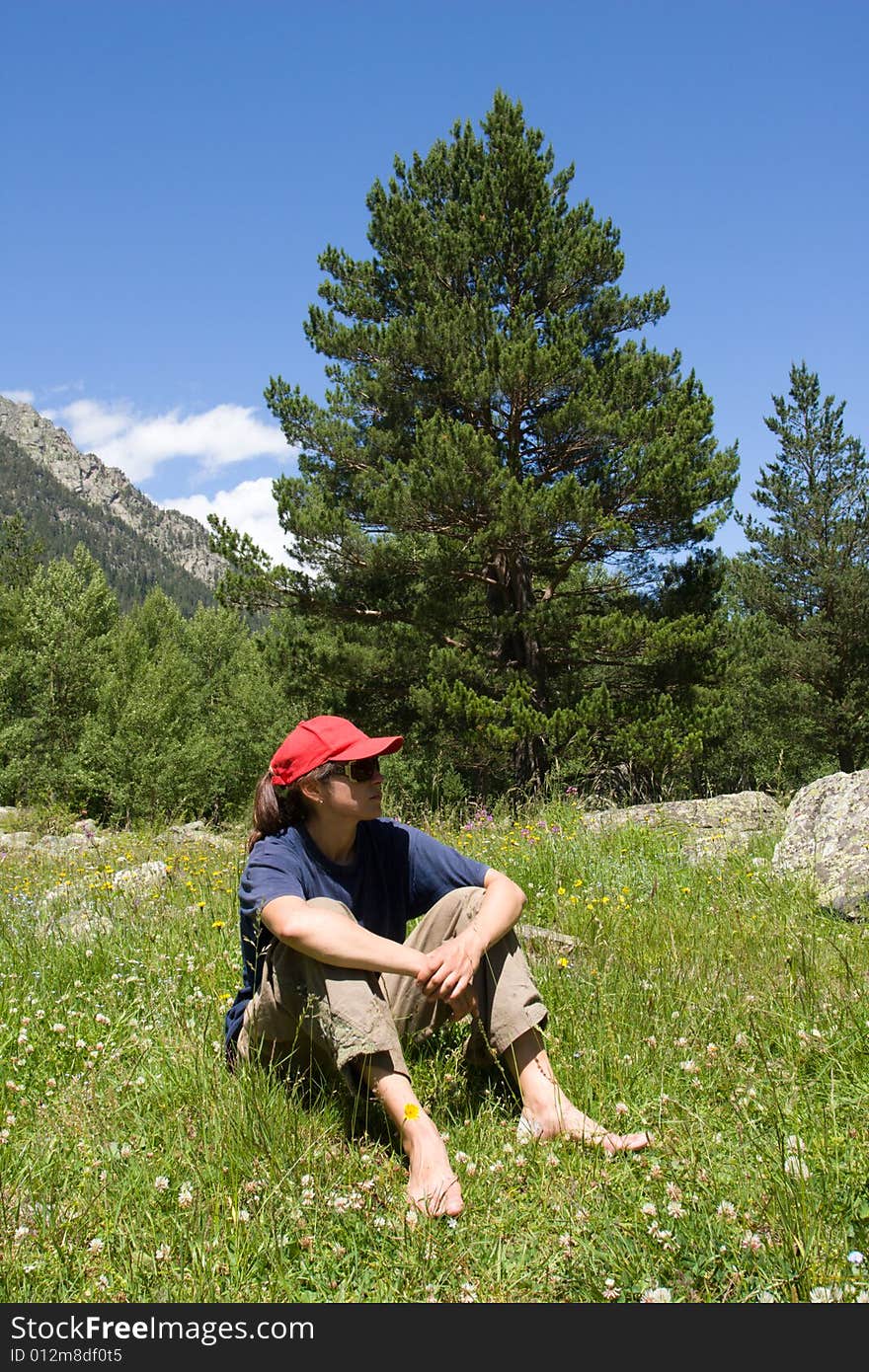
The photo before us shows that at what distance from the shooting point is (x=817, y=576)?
23.5m

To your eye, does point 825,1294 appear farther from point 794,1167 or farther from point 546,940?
point 546,940

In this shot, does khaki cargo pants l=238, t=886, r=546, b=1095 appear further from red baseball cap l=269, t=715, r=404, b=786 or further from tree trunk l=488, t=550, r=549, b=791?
tree trunk l=488, t=550, r=549, b=791

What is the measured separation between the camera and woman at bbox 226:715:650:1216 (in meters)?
2.26

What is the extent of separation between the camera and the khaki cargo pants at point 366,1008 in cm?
228

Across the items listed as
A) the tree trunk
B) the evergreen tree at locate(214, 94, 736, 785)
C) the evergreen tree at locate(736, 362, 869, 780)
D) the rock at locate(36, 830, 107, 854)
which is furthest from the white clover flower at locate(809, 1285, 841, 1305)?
the evergreen tree at locate(736, 362, 869, 780)

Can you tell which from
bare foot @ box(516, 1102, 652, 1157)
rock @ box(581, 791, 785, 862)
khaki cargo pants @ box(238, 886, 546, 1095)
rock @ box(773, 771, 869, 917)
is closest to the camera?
bare foot @ box(516, 1102, 652, 1157)

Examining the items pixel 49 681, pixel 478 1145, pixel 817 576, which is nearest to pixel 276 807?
pixel 478 1145

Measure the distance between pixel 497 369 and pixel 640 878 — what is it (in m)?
10.4

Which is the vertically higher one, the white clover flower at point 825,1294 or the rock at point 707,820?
the rock at point 707,820

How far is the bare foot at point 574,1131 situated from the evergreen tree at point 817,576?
23124 millimetres

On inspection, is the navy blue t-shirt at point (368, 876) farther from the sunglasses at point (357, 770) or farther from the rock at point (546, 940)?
the rock at point (546, 940)

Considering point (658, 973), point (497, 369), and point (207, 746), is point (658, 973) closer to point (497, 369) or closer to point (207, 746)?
point (497, 369)

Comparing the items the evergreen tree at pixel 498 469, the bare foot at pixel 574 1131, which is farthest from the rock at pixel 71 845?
the evergreen tree at pixel 498 469

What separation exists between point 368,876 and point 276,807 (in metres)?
0.39
